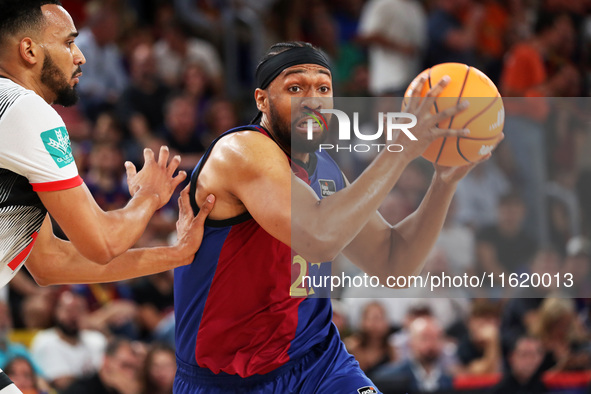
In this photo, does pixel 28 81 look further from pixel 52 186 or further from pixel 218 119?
pixel 218 119

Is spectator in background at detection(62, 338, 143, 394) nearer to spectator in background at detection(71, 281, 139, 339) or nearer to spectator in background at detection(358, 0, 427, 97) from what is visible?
spectator in background at detection(71, 281, 139, 339)

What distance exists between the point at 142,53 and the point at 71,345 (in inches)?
163

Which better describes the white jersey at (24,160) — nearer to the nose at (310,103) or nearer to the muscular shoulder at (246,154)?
the muscular shoulder at (246,154)

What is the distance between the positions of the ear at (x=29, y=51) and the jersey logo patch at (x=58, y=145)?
1.19 ft

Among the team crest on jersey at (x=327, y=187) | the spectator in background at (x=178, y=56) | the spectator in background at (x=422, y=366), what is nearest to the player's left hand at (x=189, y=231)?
the team crest on jersey at (x=327, y=187)

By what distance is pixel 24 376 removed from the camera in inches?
239

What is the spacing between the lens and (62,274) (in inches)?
153

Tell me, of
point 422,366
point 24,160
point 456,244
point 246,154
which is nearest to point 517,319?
point 422,366

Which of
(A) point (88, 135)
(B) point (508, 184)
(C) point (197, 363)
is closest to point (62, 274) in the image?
(C) point (197, 363)

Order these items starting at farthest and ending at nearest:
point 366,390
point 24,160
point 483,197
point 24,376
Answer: point 24,376
point 483,197
point 366,390
point 24,160

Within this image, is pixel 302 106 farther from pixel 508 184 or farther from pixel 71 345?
pixel 71 345

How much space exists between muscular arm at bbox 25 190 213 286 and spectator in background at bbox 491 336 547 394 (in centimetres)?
374

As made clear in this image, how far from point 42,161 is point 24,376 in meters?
3.47

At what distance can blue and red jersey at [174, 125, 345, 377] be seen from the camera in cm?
381
